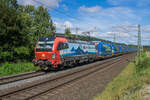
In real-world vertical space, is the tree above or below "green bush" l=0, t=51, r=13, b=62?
above

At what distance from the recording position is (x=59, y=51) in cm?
1303

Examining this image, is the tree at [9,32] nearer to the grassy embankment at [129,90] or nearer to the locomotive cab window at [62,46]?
the locomotive cab window at [62,46]

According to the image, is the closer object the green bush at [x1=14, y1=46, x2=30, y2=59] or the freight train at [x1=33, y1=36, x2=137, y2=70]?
the freight train at [x1=33, y1=36, x2=137, y2=70]

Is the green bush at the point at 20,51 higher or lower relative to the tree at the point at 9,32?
lower

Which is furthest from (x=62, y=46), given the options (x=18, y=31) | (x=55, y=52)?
(x=18, y=31)

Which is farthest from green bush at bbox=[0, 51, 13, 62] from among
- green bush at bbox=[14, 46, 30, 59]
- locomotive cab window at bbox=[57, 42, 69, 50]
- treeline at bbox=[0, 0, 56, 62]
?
locomotive cab window at bbox=[57, 42, 69, 50]

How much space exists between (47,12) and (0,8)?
8631 millimetres

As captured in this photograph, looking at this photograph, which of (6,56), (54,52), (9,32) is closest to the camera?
(54,52)

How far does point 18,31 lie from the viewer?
19344 millimetres

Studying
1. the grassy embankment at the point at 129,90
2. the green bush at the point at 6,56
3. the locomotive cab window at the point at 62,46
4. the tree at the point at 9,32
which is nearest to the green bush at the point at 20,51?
the tree at the point at 9,32

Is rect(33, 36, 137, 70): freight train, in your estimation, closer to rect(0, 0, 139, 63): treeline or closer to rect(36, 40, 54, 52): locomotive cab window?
rect(36, 40, 54, 52): locomotive cab window

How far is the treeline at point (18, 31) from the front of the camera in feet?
59.5

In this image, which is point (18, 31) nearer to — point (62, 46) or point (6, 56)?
point (6, 56)

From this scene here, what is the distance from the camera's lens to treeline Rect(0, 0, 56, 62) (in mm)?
18145
